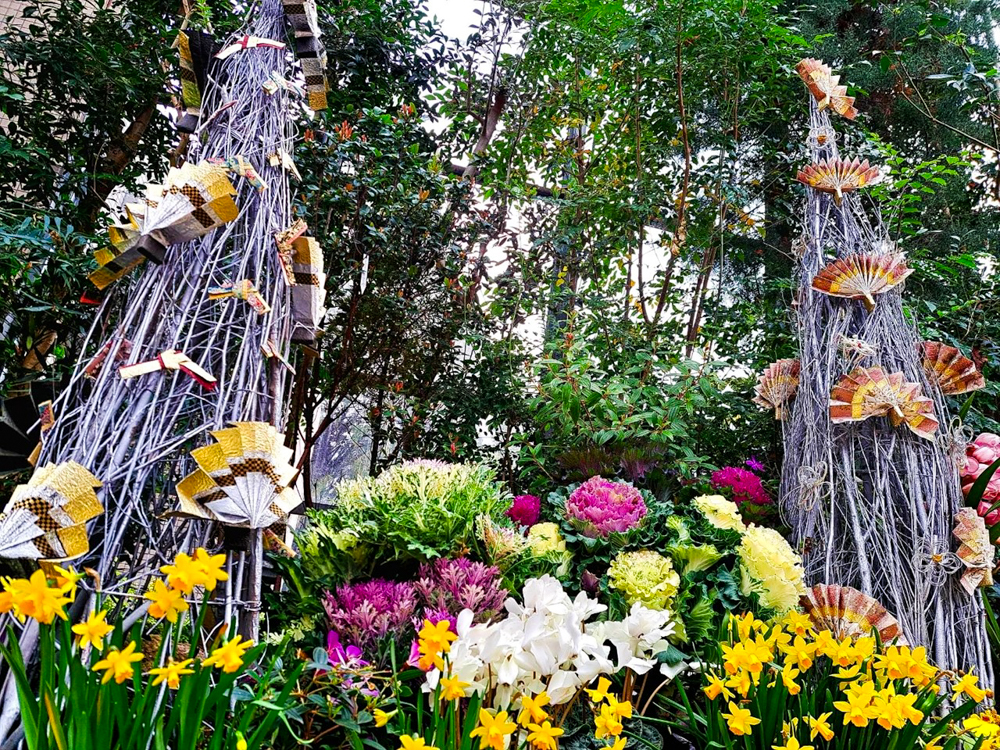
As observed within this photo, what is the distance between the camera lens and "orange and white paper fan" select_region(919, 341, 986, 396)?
1.57 meters

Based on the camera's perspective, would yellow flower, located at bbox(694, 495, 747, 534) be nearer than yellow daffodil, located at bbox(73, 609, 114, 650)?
No

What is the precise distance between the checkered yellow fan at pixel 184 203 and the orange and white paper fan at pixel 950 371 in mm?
1604

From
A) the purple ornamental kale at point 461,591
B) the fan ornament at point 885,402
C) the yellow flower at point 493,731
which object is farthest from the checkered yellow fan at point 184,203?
the fan ornament at point 885,402

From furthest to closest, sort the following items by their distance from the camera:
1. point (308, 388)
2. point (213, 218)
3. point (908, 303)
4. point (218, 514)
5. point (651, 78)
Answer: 1. point (651, 78)
2. point (308, 388)
3. point (908, 303)
4. point (213, 218)
5. point (218, 514)

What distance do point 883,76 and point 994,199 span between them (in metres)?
0.77

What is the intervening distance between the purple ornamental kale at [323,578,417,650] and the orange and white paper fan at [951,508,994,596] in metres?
1.13

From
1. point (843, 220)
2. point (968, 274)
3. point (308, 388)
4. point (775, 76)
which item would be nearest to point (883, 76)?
point (775, 76)

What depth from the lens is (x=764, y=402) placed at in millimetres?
1777

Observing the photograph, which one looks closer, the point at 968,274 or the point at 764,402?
the point at 764,402

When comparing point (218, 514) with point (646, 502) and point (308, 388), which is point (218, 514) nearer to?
point (646, 502)

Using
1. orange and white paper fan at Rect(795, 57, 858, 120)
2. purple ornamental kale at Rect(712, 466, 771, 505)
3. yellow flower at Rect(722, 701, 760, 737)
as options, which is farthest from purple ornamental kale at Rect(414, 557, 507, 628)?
orange and white paper fan at Rect(795, 57, 858, 120)

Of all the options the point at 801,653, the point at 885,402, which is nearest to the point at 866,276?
the point at 885,402

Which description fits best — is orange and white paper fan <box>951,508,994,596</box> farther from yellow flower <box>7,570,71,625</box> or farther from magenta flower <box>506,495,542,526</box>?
yellow flower <box>7,570,71,625</box>

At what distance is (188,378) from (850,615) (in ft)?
4.25
